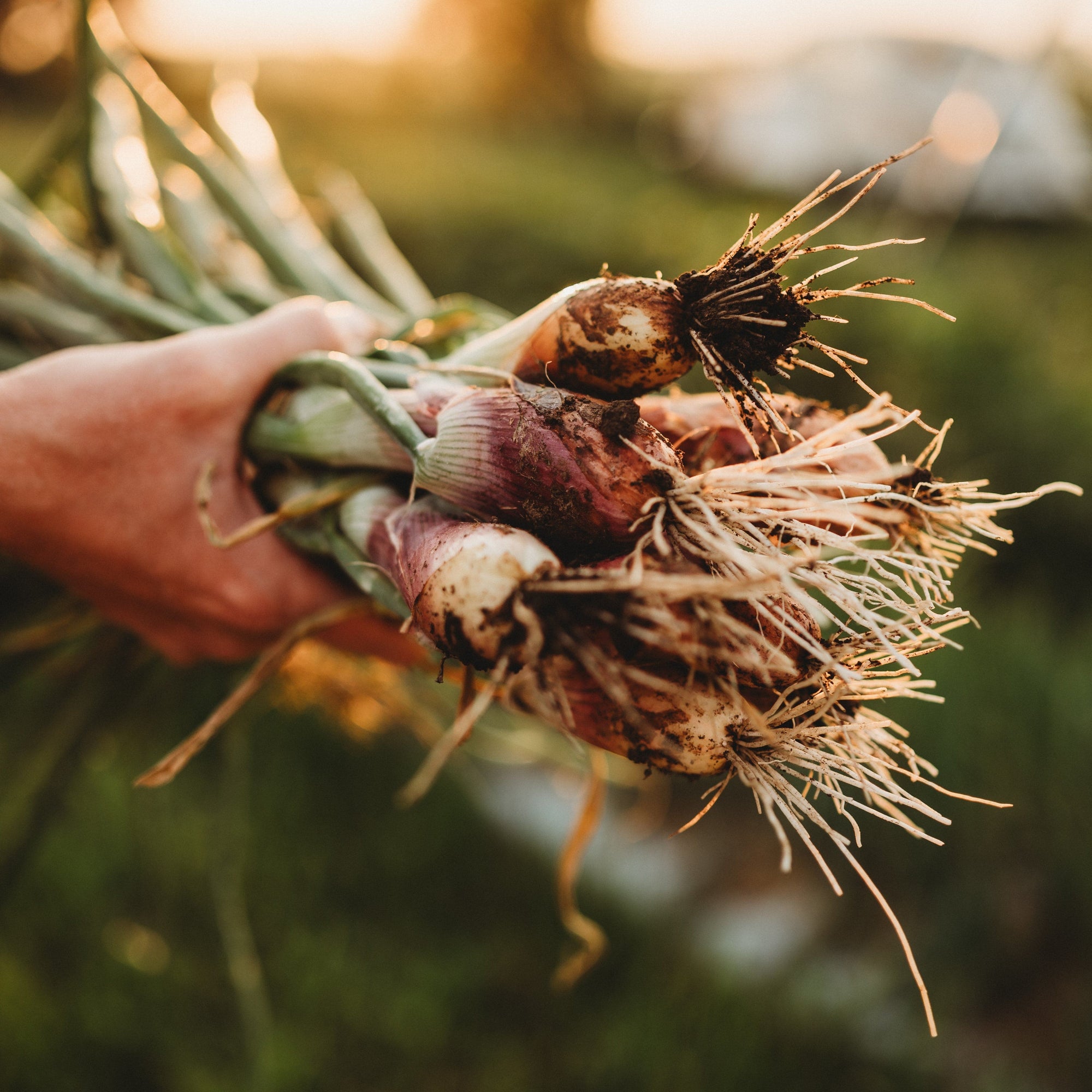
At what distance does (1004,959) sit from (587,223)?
99.9 inches

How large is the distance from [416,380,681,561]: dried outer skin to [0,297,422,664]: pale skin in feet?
0.91

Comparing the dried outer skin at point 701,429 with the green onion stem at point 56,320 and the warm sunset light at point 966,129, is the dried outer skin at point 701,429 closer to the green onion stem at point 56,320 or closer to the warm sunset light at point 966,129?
the green onion stem at point 56,320

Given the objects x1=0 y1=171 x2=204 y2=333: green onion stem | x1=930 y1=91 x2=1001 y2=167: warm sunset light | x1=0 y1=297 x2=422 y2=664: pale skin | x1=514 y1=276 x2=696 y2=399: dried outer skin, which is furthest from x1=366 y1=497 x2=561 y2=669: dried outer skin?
x1=930 y1=91 x2=1001 y2=167: warm sunset light

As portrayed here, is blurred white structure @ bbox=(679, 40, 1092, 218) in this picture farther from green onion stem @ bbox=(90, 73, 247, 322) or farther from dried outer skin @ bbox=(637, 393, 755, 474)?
dried outer skin @ bbox=(637, 393, 755, 474)

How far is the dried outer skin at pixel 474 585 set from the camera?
1.49 ft

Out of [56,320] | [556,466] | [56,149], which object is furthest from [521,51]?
[556,466]

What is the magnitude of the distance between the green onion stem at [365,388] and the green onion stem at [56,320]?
1.09ft

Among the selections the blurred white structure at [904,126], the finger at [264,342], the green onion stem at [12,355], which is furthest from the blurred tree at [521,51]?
the finger at [264,342]

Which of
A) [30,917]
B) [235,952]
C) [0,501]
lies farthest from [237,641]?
[30,917]

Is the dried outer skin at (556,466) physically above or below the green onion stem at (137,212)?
below

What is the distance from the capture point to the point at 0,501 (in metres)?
0.67

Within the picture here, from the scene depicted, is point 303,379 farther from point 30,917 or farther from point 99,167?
point 30,917

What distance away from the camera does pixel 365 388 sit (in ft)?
1.91

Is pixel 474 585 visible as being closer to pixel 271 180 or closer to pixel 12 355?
pixel 12 355
